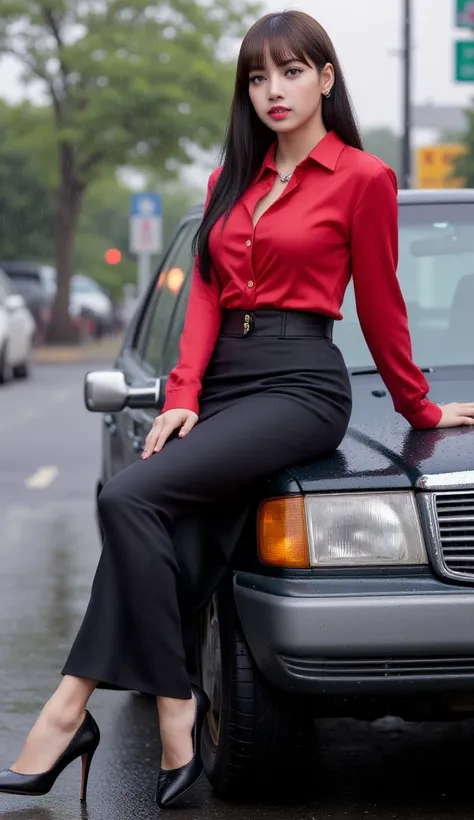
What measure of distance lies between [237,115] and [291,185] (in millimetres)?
301

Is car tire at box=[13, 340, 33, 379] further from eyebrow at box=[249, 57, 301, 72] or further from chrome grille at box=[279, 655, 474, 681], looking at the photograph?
chrome grille at box=[279, 655, 474, 681]

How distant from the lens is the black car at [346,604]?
3.82 m

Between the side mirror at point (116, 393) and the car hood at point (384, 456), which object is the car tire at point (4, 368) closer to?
the side mirror at point (116, 393)

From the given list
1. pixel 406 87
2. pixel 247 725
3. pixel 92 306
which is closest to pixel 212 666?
pixel 247 725

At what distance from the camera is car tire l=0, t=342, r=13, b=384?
2330 cm

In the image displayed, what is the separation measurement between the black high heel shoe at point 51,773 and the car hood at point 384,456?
770 mm

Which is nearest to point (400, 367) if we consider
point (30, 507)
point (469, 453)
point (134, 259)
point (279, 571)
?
point (469, 453)

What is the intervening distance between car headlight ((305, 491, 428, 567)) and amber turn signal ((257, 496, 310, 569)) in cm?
A: 2

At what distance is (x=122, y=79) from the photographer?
37781 mm

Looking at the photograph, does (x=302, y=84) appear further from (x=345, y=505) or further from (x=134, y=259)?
(x=134, y=259)

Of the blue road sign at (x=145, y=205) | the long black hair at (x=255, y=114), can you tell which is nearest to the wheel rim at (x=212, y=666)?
the long black hair at (x=255, y=114)

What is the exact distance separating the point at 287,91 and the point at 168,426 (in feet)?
2.83

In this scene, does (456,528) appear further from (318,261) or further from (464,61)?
(464,61)

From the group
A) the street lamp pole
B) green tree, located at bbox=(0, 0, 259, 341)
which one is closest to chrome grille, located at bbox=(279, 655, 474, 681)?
the street lamp pole
